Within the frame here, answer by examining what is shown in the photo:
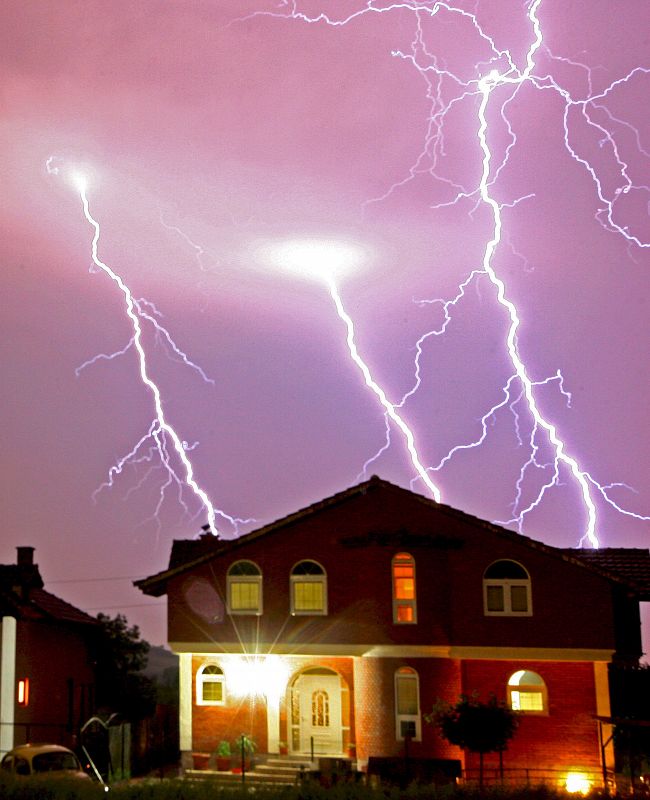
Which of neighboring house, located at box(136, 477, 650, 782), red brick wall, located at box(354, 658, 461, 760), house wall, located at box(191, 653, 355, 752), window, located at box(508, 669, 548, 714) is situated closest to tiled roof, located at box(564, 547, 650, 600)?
neighboring house, located at box(136, 477, 650, 782)

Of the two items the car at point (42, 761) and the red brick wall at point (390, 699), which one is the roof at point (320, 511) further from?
the car at point (42, 761)

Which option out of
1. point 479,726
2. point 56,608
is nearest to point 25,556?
point 56,608

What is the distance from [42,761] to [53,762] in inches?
9.3

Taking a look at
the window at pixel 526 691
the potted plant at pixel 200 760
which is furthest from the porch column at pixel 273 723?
the window at pixel 526 691

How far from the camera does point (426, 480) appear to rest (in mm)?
32094

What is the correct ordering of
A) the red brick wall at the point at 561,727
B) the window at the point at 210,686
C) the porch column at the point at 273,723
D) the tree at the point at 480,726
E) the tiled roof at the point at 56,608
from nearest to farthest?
the tree at the point at 480,726, the red brick wall at the point at 561,727, the porch column at the point at 273,723, the window at the point at 210,686, the tiled roof at the point at 56,608

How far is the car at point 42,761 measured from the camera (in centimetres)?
2111

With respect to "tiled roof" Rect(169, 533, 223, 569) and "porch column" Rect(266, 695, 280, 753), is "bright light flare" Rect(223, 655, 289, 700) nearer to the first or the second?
"porch column" Rect(266, 695, 280, 753)

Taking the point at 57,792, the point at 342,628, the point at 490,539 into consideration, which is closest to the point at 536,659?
the point at 490,539

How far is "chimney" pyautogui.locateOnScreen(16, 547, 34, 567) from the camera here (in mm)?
32781

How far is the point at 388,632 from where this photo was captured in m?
26.2

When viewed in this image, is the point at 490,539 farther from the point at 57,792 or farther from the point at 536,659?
the point at 57,792

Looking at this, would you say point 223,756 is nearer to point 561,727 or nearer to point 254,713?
point 254,713

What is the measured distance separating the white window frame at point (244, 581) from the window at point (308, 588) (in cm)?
A: 89
